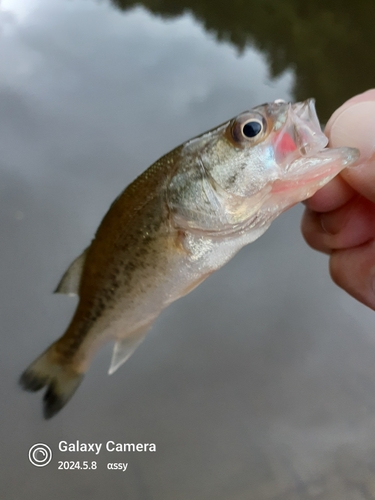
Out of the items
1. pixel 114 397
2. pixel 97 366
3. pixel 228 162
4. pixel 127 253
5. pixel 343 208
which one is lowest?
pixel 114 397

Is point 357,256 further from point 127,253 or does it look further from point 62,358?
A: point 62,358

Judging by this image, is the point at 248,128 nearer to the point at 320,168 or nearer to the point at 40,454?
the point at 320,168

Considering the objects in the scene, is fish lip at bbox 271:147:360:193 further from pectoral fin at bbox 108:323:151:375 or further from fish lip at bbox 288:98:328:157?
pectoral fin at bbox 108:323:151:375

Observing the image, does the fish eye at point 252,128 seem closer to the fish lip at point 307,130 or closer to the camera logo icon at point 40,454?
the fish lip at point 307,130

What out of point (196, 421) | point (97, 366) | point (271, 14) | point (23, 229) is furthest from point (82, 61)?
point (196, 421)

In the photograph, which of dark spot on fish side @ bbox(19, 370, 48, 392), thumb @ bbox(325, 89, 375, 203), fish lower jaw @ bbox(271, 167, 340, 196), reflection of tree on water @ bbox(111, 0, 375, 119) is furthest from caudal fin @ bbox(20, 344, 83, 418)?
reflection of tree on water @ bbox(111, 0, 375, 119)

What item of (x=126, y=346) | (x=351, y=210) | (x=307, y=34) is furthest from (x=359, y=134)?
(x=307, y=34)
